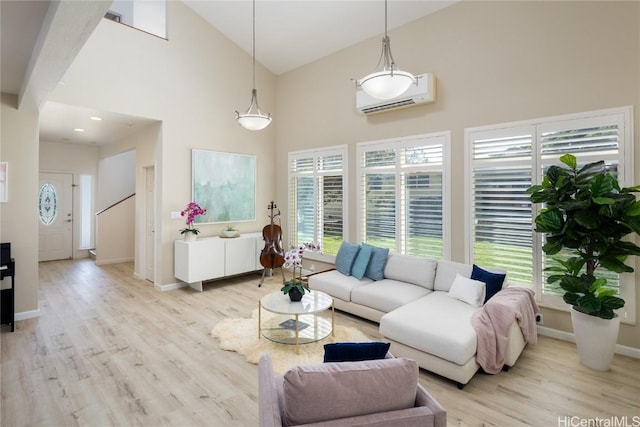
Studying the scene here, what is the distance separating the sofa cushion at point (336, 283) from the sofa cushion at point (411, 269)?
0.34m

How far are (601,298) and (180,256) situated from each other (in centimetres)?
528

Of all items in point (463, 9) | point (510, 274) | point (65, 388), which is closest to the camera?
point (65, 388)

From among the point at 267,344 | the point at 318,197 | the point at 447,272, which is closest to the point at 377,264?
the point at 447,272

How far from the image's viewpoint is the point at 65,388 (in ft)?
8.54

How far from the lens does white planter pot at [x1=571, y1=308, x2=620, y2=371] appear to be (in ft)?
9.14

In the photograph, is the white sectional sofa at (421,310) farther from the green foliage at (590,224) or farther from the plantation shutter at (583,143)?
the plantation shutter at (583,143)

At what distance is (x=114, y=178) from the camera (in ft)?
28.2

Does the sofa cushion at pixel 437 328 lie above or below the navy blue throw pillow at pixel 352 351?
below

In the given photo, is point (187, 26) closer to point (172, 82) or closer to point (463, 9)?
point (172, 82)

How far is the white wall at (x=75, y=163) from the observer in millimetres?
7555

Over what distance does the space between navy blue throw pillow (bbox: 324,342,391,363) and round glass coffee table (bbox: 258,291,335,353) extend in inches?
58.6

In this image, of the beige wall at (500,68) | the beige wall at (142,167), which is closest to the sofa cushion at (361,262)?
the beige wall at (500,68)

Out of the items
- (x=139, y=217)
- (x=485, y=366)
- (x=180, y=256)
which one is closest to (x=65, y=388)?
(x=180, y=256)

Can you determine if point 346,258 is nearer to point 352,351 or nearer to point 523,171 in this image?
point 523,171
